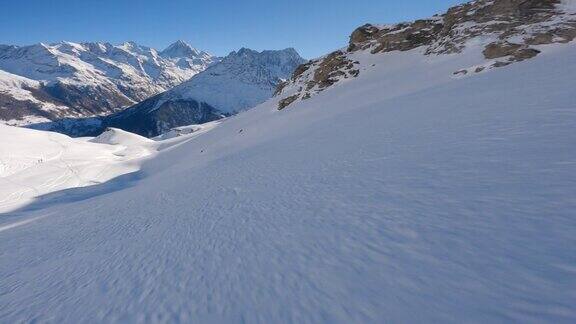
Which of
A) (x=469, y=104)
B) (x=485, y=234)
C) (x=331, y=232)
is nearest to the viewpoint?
(x=485, y=234)

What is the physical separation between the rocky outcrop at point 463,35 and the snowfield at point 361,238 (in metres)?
15.7

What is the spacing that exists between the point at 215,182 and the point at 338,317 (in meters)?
16.9

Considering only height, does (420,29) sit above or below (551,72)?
above

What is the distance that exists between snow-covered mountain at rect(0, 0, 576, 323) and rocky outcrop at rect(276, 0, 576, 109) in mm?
13305

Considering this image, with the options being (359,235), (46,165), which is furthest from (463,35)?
(46,165)

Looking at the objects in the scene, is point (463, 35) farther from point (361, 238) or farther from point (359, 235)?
point (361, 238)

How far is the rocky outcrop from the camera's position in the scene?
108 ft

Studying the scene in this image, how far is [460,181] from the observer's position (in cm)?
945

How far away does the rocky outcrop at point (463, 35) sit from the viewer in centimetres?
3281

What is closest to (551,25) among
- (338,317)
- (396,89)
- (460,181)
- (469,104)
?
(396,89)

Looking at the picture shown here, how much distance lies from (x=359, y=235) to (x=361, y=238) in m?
0.19

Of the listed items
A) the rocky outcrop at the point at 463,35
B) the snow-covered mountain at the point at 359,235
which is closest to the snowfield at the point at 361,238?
the snow-covered mountain at the point at 359,235

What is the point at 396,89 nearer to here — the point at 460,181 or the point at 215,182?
the point at 215,182

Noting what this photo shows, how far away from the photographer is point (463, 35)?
43844 mm
